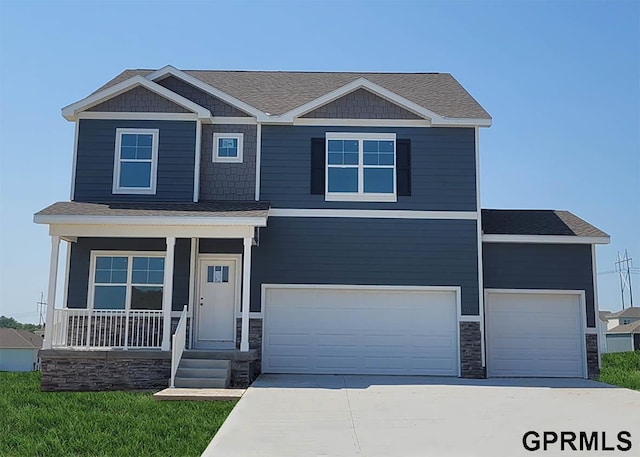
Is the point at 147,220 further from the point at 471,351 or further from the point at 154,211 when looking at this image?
the point at 471,351

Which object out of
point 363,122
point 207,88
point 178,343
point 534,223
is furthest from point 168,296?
point 534,223

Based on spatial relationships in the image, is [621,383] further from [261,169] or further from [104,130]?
[104,130]

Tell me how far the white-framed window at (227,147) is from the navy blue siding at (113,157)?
23.3 inches

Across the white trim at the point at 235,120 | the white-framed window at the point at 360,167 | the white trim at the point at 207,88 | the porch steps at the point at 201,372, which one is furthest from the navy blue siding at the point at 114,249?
the white-framed window at the point at 360,167

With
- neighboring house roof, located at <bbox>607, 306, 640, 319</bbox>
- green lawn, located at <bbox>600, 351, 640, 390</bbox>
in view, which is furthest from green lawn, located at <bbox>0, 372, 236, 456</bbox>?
neighboring house roof, located at <bbox>607, 306, 640, 319</bbox>

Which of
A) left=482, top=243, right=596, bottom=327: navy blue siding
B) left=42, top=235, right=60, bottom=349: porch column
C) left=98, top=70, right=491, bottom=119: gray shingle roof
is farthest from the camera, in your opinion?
left=98, top=70, right=491, bottom=119: gray shingle roof

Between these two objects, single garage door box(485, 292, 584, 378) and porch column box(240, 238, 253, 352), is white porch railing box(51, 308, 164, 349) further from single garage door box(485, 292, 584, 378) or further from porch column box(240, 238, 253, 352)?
single garage door box(485, 292, 584, 378)

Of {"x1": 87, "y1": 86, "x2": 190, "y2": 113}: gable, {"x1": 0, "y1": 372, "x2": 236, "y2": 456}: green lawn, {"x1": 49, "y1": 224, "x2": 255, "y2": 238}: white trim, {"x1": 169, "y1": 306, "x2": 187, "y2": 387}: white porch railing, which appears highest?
{"x1": 87, "y1": 86, "x2": 190, "y2": 113}: gable

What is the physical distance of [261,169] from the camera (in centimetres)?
1497

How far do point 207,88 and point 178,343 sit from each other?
5.98m

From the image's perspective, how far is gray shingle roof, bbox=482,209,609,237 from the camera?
1524 cm

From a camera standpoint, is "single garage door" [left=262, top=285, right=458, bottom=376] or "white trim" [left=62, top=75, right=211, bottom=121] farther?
"white trim" [left=62, top=75, right=211, bottom=121]

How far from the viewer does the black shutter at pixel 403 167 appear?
1493cm

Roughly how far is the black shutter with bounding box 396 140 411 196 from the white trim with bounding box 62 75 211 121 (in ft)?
14.4
